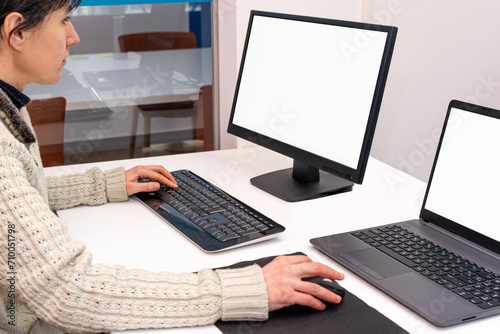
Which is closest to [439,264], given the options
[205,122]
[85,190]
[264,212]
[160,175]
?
[264,212]

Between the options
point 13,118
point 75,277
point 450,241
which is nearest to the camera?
point 75,277

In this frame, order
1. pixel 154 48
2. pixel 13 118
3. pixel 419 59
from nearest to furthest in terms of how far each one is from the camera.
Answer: pixel 13 118, pixel 419 59, pixel 154 48

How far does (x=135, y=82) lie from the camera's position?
2.18m

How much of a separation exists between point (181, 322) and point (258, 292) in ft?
0.42

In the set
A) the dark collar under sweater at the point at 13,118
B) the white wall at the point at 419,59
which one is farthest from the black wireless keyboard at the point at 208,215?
the white wall at the point at 419,59

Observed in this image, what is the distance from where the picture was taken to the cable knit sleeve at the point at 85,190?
1378 millimetres

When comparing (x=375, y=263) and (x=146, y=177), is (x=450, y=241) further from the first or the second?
(x=146, y=177)

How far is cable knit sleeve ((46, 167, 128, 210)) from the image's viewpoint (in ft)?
4.52

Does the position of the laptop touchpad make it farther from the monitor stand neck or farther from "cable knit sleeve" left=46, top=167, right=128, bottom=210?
"cable knit sleeve" left=46, top=167, right=128, bottom=210

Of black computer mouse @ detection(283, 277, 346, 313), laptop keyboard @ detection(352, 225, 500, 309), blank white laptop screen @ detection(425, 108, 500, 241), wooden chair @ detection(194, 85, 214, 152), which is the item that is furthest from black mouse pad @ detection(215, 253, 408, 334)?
wooden chair @ detection(194, 85, 214, 152)

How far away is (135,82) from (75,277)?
1.36 m

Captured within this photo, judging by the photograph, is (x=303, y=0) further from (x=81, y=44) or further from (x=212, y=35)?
(x=81, y=44)

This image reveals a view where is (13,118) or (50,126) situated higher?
(13,118)

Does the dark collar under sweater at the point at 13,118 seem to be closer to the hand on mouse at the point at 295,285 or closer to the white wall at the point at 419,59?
the hand on mouse at the point at 295,285
